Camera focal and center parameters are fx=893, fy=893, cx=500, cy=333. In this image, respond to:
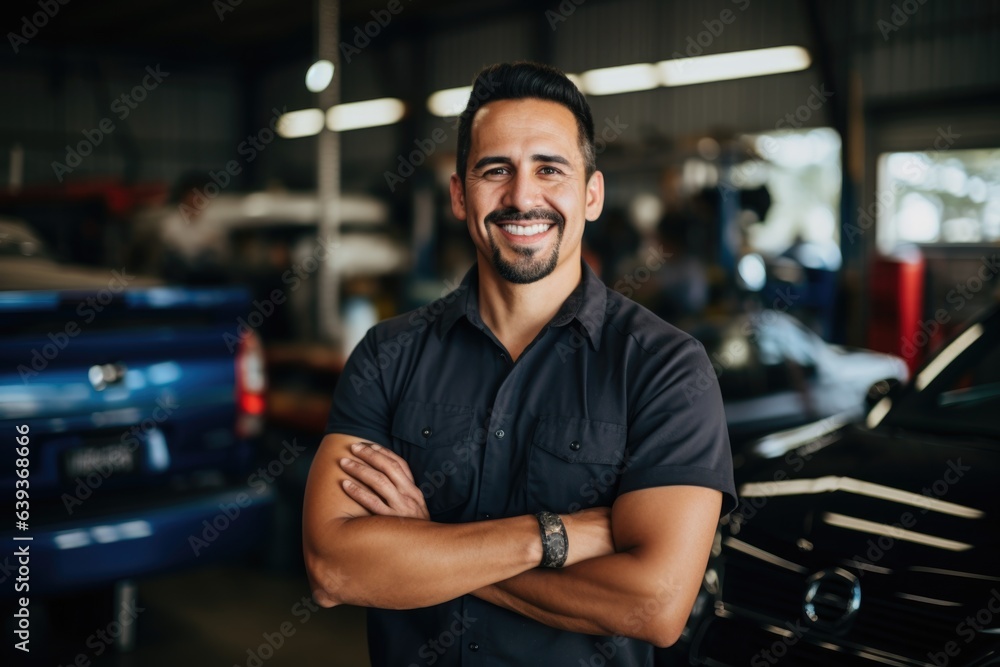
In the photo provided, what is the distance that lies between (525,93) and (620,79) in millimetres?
13201

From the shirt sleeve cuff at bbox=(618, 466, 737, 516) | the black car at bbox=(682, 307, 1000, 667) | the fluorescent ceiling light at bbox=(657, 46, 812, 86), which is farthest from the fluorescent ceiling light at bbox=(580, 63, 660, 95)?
the shirt sleeve cuff at bbox=(618, 466, 737, 516)

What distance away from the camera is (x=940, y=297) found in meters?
10.9

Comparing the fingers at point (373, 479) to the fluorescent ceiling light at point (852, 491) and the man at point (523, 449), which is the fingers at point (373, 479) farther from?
the fluorescent ceiling light at point (852, 491)

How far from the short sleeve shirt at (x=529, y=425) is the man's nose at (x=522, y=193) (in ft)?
0.73

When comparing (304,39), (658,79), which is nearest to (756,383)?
(658,79)

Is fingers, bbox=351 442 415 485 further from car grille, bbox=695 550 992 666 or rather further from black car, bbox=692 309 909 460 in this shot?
black car, bbox=692 309 909 460

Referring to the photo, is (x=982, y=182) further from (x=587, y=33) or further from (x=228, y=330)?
(x=228, y=330)

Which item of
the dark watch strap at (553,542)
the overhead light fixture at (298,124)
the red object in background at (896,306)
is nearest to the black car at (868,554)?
the dark watch strap at (553,542)

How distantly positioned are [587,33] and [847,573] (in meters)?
13.7

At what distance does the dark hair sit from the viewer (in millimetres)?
1806

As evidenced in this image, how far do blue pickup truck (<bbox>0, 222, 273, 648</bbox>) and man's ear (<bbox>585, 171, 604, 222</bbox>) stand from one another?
1966 millimetres

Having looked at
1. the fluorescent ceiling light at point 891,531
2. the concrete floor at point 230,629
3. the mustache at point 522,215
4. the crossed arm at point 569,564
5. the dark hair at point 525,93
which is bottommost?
the concrete floor at point 230,629

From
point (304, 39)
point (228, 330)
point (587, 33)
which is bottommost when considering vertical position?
point (228, 330)

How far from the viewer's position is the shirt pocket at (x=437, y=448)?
174 centimetres
